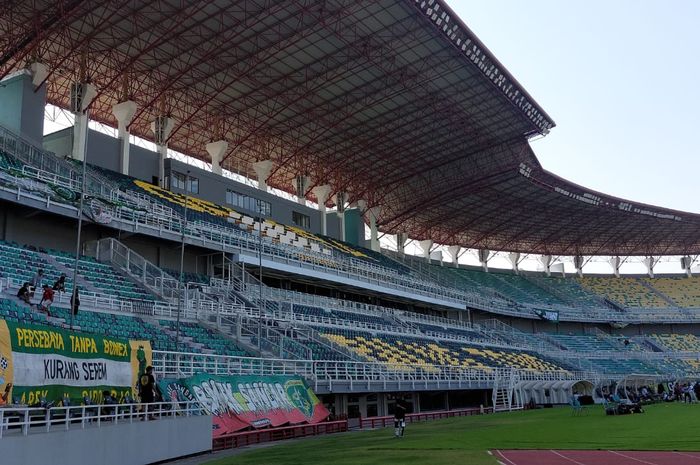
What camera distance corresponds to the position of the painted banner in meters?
22.8

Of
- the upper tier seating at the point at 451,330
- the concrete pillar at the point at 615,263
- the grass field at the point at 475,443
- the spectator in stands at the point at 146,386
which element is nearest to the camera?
the grass field at the point at 475,443

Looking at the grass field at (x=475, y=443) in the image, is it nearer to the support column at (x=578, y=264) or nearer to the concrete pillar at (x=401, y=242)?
the concrete pillar at (x=401, y=242)

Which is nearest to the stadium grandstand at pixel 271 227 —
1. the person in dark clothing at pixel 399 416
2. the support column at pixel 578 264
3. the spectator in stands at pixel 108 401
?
the spectator in stands at pixel 108 401

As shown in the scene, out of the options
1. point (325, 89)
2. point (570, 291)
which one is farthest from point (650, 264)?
point (325, 89)

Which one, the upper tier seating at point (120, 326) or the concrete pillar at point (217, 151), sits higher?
the concrete pillar at point (217, 151)

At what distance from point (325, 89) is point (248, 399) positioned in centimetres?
3495

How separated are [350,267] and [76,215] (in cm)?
2720

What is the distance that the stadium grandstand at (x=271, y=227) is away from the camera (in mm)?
23172

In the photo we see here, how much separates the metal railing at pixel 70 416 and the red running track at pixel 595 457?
361 inches

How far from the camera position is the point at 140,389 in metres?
18.3

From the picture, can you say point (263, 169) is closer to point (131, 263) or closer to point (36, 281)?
point (131, 263)

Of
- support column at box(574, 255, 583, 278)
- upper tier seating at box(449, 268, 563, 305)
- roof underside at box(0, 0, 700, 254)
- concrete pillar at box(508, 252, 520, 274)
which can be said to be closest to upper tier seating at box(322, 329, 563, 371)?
roof underside at box(0, 0, 700, 254)

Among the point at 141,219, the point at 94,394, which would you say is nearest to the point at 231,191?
the point at 141,219

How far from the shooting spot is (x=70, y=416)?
52.4ft
